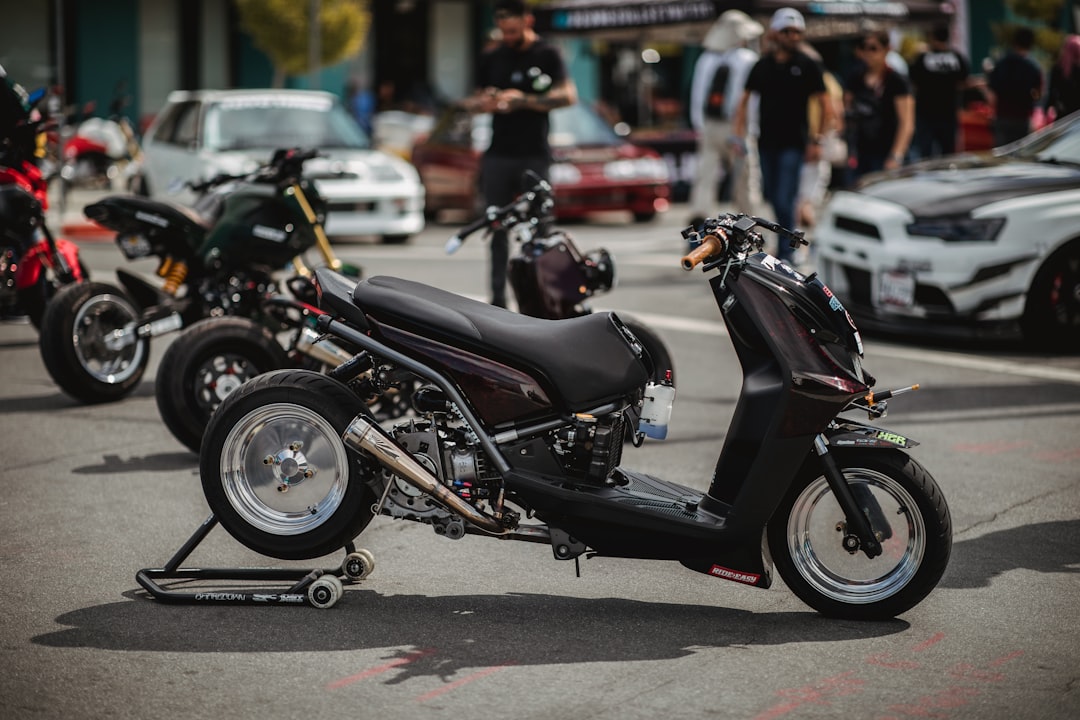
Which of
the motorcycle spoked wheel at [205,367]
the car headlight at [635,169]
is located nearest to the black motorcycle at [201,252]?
the motorcycle spoked wheel at [205,367]

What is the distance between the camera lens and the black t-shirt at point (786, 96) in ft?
38.8

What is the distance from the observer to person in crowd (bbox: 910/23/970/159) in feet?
47.2

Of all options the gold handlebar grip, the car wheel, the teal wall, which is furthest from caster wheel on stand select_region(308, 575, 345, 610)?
the teal wall

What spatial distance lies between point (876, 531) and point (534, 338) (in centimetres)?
126

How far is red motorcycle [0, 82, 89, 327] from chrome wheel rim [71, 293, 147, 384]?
1.14 meters

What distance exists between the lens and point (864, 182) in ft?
35.2

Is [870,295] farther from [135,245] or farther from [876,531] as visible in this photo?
[876,531]

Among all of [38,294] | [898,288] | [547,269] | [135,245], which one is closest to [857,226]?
[898,288]

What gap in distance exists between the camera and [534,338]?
4.51 metres

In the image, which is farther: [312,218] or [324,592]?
[312,218]

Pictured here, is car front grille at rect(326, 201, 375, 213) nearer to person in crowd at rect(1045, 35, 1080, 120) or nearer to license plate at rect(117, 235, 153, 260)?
person in crowd at rect(1045, 35, 1080, 120)

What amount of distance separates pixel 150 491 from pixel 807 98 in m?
7.62

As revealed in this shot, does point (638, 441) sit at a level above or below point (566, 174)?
below

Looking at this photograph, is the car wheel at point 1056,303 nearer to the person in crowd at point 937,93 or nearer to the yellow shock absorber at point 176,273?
the yellow shock absorber at point 176,273
